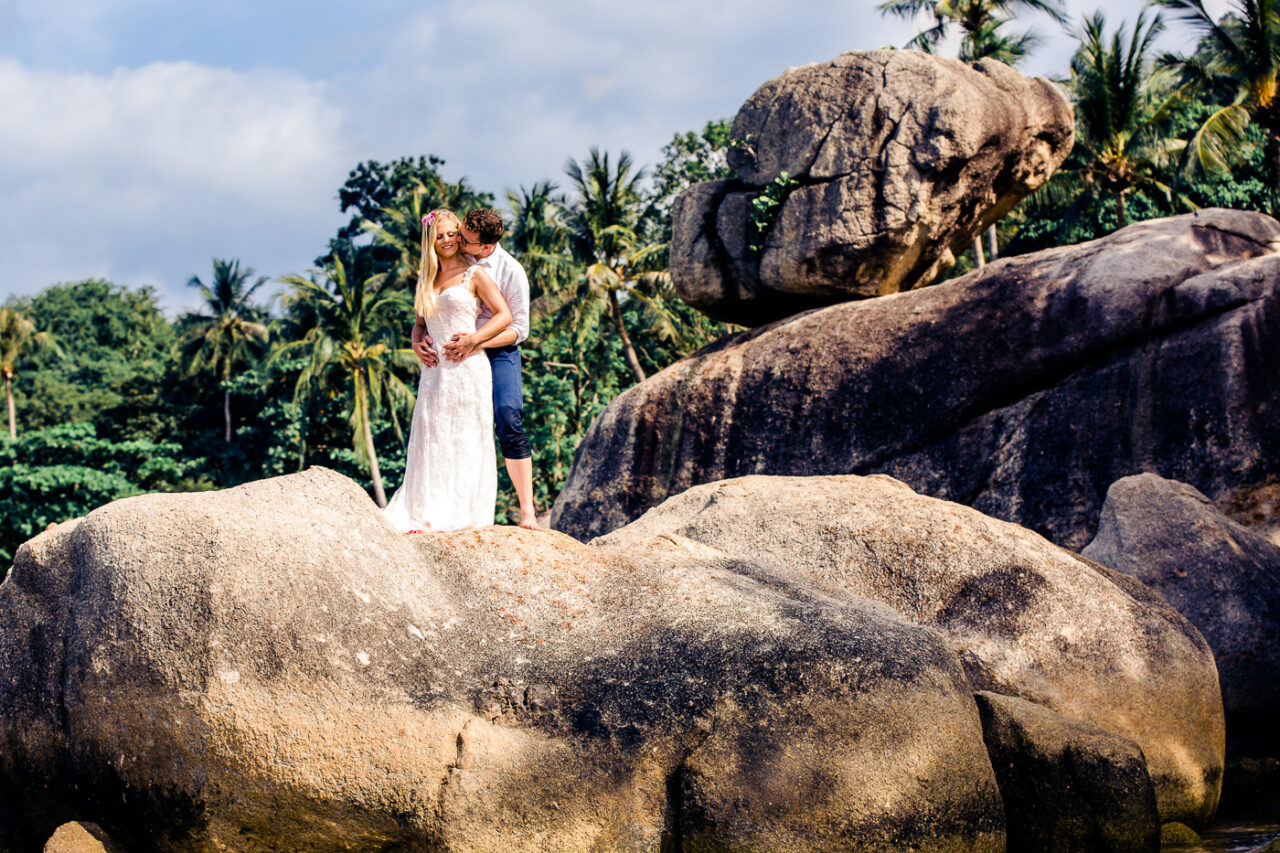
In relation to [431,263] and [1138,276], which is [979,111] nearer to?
[1138,276]

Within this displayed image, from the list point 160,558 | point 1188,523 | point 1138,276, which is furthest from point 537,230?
point 160,558

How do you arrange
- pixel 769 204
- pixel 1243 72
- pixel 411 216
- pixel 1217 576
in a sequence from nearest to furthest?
1. pixel 1217 576
2. pixel 769 204
3. pixel 1243 72
4. pixel 411 216

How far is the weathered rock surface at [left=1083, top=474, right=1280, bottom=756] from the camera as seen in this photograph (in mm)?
7648

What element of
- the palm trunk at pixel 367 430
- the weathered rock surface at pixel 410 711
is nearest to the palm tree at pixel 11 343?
the palm trunk at pixel 367 430

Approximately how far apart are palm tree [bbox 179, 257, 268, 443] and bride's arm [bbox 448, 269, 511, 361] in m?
33.9

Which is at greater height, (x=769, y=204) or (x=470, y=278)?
(x=769, y=204)

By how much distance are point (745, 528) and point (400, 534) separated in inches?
96.9

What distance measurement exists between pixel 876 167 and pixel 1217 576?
8.40 m

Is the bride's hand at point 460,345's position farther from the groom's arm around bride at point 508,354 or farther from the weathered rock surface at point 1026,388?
the weathered rock surface at point 1026,388

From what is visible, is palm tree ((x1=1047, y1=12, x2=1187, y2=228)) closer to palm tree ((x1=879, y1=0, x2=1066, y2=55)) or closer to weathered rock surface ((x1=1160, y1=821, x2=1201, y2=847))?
palm tree ((x1=879, y1=0, x2=1066, y2=55))

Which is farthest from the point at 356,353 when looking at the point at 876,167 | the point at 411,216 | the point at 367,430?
the point at 876,167

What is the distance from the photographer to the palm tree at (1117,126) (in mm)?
27875

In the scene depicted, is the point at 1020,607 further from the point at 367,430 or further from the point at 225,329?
the point at 225,329

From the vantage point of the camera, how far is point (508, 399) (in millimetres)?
6652
